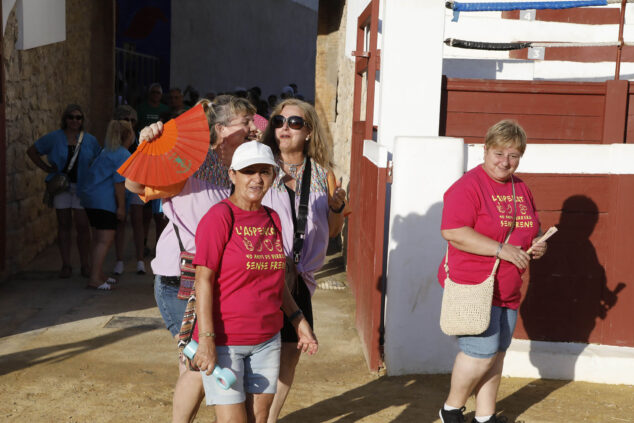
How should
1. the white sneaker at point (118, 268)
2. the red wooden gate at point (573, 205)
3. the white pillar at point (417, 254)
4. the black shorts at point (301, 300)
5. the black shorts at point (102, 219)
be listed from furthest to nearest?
1. the white sneaker at point (118, 268)
2. the black shorts at point (102, 219)
3. the red wooden gate at point (573, 205)
4. the white pillar at point (417, 254)
5. the black shorts at point (301, 300)

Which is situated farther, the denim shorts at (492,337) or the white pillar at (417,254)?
the white pillar at (417,254)

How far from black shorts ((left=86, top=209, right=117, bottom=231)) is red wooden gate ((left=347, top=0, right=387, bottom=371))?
7.95ft

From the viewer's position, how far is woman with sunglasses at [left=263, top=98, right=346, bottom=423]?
4102 mm

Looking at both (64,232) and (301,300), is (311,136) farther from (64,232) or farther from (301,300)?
(64,232)

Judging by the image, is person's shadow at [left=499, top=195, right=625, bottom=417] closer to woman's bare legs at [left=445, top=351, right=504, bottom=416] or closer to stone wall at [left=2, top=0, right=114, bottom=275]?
woman's bare legs at [left=445, top=351, right=504, bottom=416]

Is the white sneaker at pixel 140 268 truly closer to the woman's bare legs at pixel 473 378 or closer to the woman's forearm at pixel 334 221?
the woman's forearm at pixel 334 221

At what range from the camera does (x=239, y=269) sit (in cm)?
331

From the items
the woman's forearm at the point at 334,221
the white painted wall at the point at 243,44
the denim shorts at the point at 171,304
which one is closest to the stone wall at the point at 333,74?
the woman's forearm at the point at 334,221

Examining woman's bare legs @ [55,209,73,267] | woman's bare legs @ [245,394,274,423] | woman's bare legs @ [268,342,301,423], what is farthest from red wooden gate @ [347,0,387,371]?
woman's bare legs @ [55,209,73,267]

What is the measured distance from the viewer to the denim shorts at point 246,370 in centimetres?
335

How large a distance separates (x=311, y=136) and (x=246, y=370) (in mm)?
1358

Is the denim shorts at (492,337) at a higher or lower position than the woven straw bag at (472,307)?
lower

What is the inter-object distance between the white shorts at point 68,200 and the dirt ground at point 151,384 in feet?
4.78

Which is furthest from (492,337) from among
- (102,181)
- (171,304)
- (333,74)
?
(333,74)
